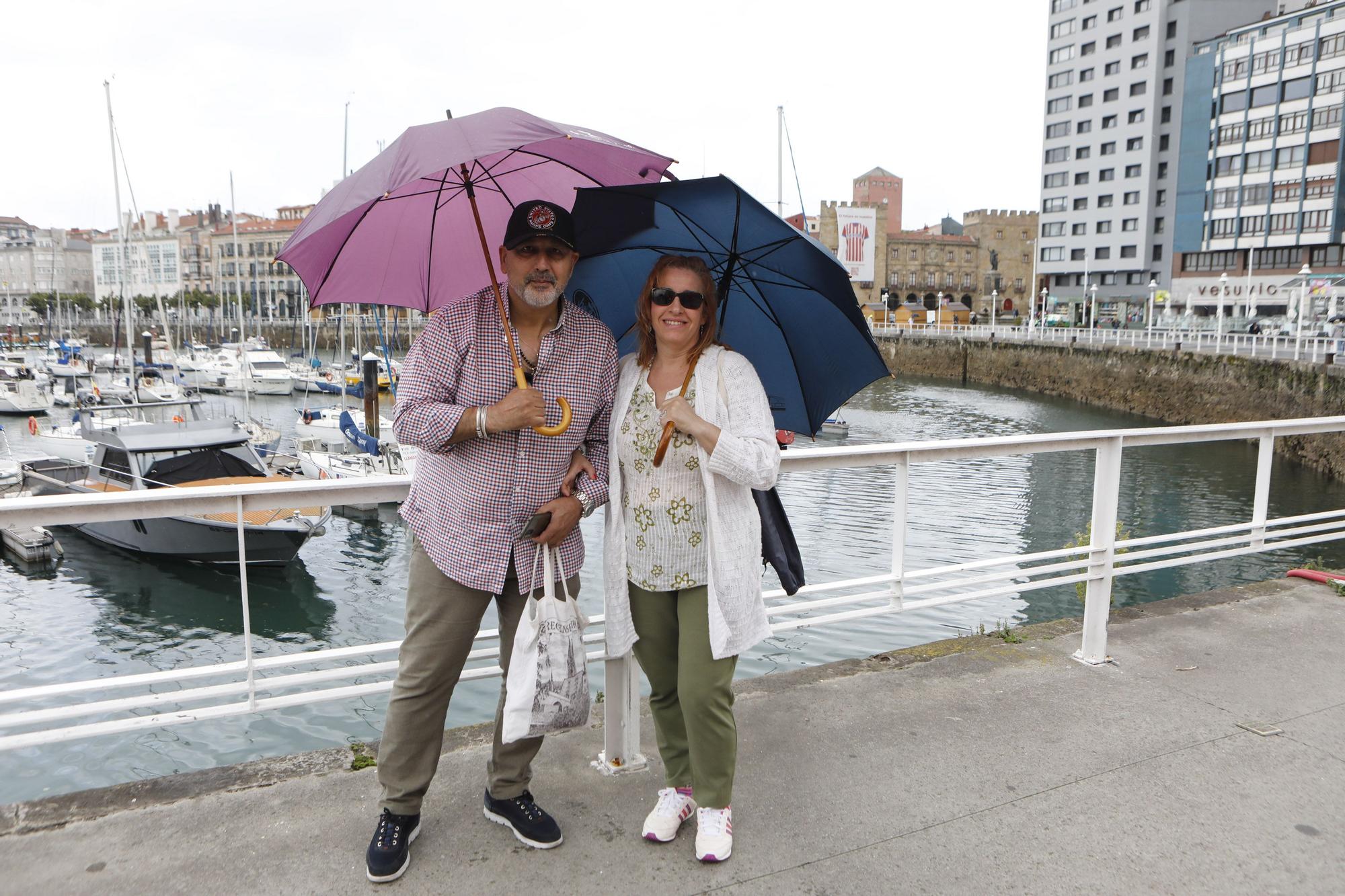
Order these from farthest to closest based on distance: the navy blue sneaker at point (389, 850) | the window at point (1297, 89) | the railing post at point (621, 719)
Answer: the window at point (1297, 89)
the railing post at point (621, 719)
the navy blue sneaker at point (389, 850)

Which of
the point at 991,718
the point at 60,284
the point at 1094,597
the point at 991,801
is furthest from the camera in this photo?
the point at 60,284

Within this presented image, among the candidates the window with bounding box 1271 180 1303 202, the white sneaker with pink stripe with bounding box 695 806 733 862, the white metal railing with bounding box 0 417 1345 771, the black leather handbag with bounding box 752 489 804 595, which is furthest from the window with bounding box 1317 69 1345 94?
the white sneaker with pink stripe with bounding box 695 806 733 862

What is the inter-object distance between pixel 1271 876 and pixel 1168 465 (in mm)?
23666

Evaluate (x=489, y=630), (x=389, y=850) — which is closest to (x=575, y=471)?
(x=489, y=630)

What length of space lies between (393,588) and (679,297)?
43.6ft

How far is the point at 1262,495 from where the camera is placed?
14.6 ft

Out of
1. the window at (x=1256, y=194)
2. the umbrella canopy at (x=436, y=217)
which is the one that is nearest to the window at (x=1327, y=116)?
the window at (x=1256, y=194)

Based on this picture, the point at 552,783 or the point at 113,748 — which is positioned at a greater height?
the point at 552,783

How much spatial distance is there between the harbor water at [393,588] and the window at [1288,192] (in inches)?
1372

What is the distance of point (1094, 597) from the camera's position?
12.1ft

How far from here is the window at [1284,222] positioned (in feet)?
167

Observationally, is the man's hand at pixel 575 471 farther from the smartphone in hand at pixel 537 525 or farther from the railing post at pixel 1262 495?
the railing post at pixel 1262 495

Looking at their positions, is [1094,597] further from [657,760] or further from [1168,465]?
[1168,465]

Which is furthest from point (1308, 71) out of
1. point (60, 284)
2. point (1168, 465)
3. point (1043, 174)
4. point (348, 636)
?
point (60, 284)
